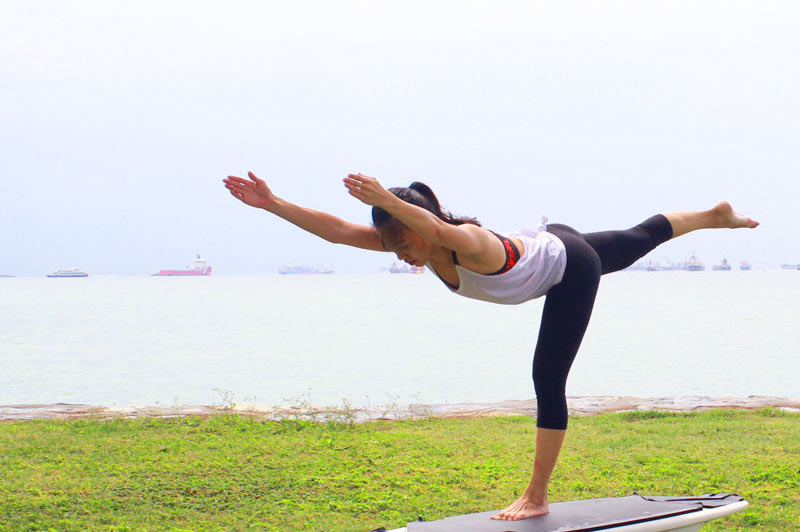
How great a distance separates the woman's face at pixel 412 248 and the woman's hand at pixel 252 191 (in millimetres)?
679

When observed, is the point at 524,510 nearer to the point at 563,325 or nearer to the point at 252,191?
the point at 563,325

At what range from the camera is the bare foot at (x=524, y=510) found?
3510 mm

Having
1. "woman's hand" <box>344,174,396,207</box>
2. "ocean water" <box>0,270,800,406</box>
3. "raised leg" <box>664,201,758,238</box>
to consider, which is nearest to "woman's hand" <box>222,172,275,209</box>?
"woman's hand" <box>344,174,396,207</box>

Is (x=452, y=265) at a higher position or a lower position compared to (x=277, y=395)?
higher

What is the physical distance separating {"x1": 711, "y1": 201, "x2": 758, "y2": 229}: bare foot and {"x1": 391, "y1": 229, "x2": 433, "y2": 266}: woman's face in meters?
1.75

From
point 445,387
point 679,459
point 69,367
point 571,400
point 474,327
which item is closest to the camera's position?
point 679,459

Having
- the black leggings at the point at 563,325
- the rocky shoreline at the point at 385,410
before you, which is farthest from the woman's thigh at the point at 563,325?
→ the rocky shoreline at the point at 385,410

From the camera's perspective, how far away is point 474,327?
2775cm

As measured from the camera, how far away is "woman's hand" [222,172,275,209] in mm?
3400

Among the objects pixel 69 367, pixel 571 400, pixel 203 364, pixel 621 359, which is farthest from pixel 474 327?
pixel 571 400

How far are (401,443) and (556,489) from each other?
65.5 inches

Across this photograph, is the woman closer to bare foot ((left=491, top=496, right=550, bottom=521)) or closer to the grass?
bare foot ((left=491, top=496, right=550, bottom=521))

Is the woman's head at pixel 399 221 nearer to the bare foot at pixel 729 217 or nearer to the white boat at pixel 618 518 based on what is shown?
the white boat at pixel 618 518

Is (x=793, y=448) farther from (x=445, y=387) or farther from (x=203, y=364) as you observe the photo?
(x=203, y=364)
